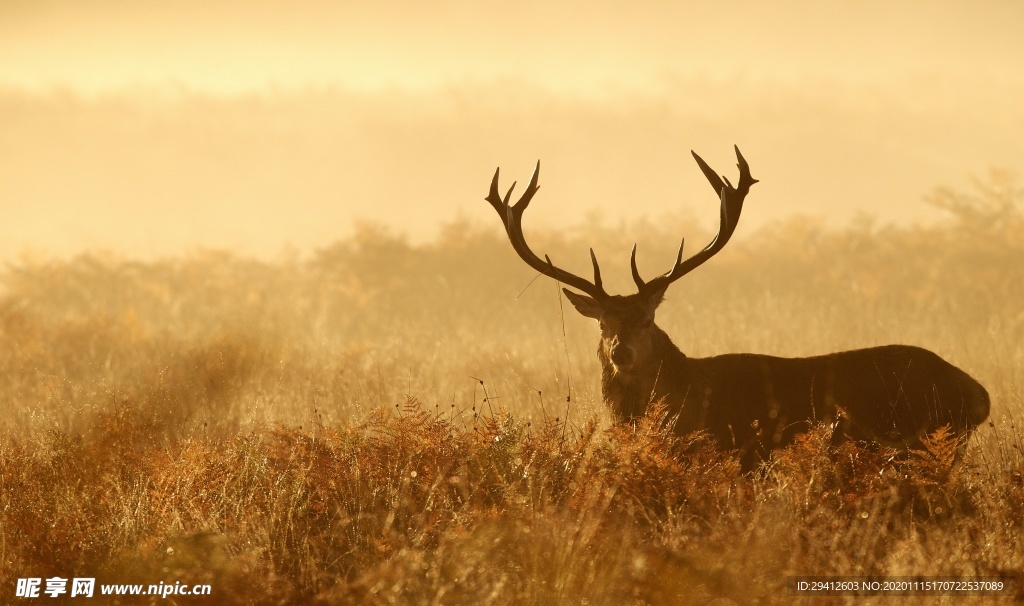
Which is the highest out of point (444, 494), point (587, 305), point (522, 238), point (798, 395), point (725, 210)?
point (725, 210)

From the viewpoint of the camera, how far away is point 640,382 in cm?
701

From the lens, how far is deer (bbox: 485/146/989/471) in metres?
6.73

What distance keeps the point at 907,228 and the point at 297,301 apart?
12207 millimetres

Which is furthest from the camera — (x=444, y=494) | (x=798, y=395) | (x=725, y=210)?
(x=725, y=210)

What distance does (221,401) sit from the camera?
346 inches

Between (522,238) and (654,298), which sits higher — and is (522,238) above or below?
above

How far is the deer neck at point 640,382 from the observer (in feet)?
22.9

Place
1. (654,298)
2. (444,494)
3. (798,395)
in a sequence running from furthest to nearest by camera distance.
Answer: (654,298), (798,395), (444,494)

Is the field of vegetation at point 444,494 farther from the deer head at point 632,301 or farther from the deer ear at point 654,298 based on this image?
the deer ear at point 654,298

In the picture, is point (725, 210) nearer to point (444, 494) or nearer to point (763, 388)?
point (763, 388)

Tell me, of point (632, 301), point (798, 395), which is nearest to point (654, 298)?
point (632, 301)

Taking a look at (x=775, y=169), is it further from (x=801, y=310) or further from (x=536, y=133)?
(x=801, y=310)

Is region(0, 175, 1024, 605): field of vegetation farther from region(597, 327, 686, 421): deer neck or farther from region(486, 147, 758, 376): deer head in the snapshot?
region(486, 147, 758, 376): deer head

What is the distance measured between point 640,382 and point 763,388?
764 millimetres
